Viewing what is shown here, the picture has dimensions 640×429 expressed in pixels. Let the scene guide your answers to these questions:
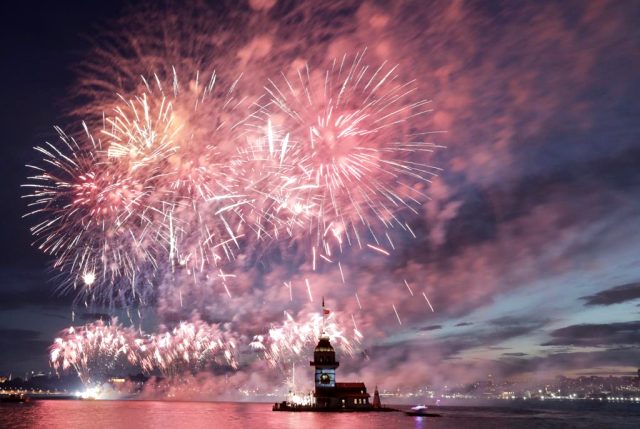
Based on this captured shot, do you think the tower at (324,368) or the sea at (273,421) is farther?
the tower at (324,368)

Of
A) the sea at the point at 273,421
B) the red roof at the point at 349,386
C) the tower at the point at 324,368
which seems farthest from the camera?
the red roof at the point at 349,386

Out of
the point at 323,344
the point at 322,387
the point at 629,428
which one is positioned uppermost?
the point at 323,344

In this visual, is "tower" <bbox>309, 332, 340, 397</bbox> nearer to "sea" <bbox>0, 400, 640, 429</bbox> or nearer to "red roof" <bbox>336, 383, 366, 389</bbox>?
"red roof" <bbox>336, 383, 366, 389</bbox>

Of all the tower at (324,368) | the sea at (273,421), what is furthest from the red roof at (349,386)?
the sea at (273,421)

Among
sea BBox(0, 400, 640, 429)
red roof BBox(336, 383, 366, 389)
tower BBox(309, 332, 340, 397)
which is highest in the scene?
tower BBox(309, 332, 340, 397)

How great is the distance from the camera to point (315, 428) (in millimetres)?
72062

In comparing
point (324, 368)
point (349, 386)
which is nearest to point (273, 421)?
point (324, 368)

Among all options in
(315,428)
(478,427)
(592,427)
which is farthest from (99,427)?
(592,427)

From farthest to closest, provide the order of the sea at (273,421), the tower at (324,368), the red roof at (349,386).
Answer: the red roof at (349,386), the tower at (324,368), the sea at (273,421)

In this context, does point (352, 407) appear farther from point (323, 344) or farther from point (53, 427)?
point (53, 427)

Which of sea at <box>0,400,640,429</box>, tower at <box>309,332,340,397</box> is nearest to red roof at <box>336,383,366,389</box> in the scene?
tower at <box>309,332,340,397</box>

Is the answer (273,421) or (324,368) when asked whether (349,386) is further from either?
(273,421)

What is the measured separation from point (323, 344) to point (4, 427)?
52245 millimetres

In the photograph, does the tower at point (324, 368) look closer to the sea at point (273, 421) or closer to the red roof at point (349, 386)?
the red roof at point (349, 386)
